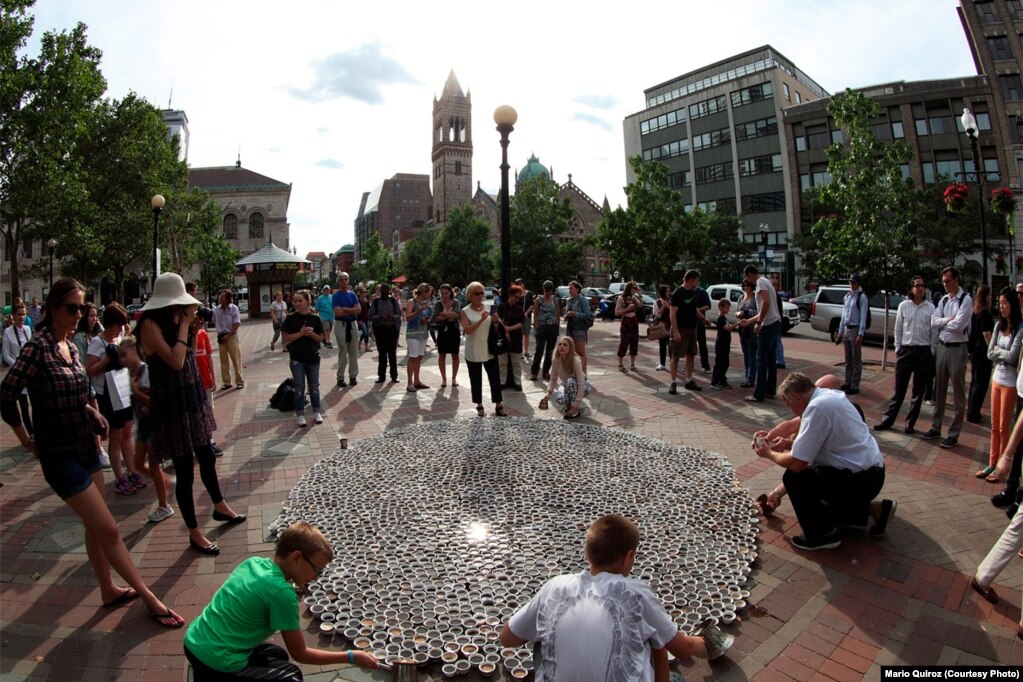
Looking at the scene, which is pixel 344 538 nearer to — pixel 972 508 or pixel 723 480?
pixel 723 480

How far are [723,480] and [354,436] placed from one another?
4411 millimetres

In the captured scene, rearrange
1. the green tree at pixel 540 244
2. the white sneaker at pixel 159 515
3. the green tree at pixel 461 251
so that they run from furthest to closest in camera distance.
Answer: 1. the green tree at pixel 461 251
2. the green tree at pixel 540 244
3. the white sneaker at pixel 159 515

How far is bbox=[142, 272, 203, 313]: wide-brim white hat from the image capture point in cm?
391

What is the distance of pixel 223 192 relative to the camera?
82125 millimetres

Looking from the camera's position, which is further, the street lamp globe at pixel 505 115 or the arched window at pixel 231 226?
the arched window at pixel 231 226

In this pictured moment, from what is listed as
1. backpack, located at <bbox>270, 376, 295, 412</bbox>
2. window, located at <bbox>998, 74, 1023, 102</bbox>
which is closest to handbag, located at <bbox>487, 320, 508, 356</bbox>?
backpack, located at <bbox>270, 376, 295, 412</bbox>

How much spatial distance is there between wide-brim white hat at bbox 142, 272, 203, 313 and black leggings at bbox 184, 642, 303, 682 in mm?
2422

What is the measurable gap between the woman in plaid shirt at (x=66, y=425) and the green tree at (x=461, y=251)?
125 ft

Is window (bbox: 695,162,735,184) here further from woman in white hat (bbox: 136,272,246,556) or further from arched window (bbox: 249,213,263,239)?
arched window (bbox: 249,213,263,239)

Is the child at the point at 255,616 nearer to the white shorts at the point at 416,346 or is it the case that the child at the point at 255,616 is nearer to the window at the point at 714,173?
the white shorts at the point at 416,346

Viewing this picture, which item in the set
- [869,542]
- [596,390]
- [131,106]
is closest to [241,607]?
[869,542]

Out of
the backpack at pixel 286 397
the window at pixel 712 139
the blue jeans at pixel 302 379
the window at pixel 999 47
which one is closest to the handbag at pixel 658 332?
the blue jeans at pixel 302 379

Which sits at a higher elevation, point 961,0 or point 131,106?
point 961,0

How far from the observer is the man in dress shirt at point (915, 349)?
6.92 meters
